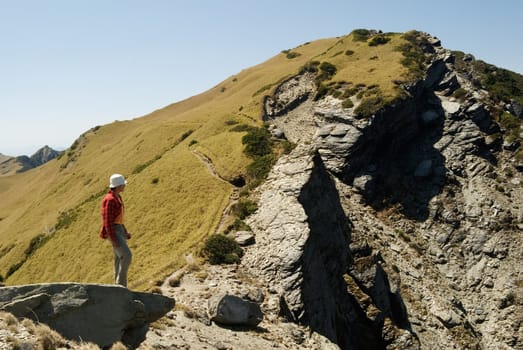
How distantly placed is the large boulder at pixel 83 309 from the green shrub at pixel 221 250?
17.5 m

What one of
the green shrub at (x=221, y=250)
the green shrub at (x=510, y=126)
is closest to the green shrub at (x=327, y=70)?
the green shrub at (x=510, y=126)

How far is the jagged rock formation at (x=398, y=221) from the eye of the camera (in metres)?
37.3

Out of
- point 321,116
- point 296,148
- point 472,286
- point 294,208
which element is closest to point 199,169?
point 296,148

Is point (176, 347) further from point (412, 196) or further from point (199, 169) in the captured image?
point (412, 196)

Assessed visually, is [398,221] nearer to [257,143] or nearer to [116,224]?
[257,143]

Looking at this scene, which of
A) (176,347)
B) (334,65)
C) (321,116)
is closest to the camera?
(176,347)

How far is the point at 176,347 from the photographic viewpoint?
19.0 metres

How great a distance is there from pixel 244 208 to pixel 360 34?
83.6 m

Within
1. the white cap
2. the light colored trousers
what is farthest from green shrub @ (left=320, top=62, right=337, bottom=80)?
the light colored trousers

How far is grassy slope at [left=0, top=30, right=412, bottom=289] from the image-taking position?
41.6 metres

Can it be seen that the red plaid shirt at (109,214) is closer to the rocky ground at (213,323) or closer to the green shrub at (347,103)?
the rocky ground at (213,323)

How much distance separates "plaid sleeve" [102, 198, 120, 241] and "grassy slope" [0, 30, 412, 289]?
14.4m

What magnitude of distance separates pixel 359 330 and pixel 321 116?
39230 millimetres

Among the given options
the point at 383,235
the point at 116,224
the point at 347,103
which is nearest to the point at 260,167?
the point at 383,235
